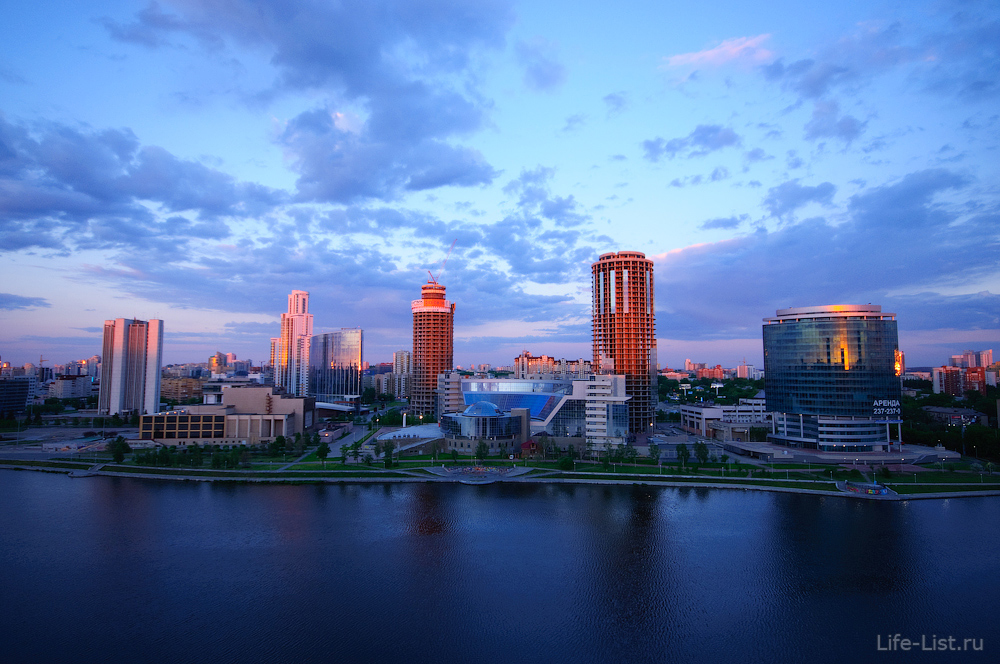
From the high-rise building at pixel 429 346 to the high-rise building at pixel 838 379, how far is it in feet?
142

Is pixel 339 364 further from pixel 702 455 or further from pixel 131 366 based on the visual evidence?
pixel 702 455

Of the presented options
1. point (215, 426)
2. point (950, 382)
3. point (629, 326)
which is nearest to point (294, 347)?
point (215, 426)

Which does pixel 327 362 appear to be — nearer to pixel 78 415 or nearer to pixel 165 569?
pixel 78 415

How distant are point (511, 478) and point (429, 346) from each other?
40190mm

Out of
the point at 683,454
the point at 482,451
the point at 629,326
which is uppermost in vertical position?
the point at 629,326

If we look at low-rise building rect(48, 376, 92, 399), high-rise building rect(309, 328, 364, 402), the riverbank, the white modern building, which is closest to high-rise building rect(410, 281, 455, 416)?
the white modern building

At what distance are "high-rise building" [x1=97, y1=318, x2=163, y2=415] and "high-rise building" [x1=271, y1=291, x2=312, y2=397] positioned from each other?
29.8 metres

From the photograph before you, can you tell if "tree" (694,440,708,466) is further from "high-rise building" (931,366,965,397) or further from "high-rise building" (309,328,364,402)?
"high-rise building" (931,366,965,397)

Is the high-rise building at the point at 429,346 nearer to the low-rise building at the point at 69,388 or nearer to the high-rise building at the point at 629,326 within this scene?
the high-rise building at the point at 629,326

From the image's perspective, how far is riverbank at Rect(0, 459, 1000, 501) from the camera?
111ft

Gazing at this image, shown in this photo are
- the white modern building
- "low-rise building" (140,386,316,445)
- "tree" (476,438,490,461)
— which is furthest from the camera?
"low-rise building" (140,386,316,445)

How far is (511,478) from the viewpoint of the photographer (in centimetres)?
3869

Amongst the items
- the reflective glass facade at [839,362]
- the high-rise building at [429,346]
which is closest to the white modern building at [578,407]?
the reflective glass facade at [839,362]

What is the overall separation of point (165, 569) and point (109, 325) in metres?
68.0
